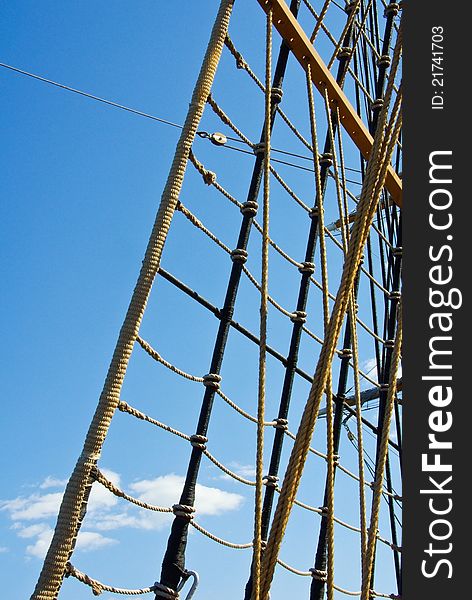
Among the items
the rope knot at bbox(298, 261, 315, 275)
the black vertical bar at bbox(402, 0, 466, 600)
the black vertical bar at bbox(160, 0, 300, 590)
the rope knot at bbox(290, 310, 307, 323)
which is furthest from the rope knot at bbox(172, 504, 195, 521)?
the rope knot at bbox(298, 261, 315, 275)

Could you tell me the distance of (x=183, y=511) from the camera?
164 centimetres

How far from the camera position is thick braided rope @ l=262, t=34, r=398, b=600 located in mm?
1285

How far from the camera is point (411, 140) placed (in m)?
1.40

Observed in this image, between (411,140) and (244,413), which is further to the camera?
(244,413)

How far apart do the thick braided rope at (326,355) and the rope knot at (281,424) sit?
1147mm

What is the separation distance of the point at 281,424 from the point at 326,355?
119 cm

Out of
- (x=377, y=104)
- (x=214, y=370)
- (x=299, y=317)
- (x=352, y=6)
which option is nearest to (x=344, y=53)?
(x=352, y=6)

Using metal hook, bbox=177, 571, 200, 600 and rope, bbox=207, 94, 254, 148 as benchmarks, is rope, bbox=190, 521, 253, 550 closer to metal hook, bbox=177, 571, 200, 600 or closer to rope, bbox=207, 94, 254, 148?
metal hook, bbox=177, 571, 200, 600

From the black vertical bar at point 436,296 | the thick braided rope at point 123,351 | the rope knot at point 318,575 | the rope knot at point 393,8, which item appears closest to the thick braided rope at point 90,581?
the thick braided rope at point 123,351

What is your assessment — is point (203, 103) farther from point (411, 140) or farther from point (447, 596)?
point (447, 596)

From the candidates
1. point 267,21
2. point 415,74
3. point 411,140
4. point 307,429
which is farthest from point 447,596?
point 267,21

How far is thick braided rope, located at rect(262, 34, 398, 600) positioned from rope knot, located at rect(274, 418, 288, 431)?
1147 millimetres

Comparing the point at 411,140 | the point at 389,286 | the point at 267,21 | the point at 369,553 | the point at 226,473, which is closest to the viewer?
the point at 411,140

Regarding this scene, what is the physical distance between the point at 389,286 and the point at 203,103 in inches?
86.8
